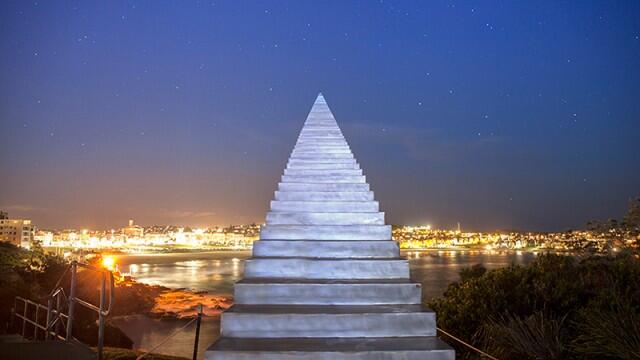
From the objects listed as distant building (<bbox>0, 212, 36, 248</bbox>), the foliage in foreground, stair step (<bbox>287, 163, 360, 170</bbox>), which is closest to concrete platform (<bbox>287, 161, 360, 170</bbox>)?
stair step (<bbox>287, 163, 360, 170</bbox>)

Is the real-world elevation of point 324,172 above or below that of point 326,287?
above

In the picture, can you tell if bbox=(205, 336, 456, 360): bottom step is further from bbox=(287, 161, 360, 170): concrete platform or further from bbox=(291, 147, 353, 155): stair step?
bbox=(291, 147, 353, 155): stair step

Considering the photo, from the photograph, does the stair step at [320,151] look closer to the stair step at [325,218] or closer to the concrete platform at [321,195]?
the concrete platform at [321,195]

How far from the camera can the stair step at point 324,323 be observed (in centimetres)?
510

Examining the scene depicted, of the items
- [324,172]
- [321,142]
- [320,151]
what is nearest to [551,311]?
[324,172]

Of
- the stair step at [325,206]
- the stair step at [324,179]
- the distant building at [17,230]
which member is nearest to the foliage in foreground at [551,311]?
the stair step at [325,206]

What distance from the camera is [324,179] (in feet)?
26.5

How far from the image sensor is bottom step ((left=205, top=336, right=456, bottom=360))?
15.3ft

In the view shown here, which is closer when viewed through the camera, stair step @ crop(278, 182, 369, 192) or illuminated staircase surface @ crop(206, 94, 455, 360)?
illuminated staircase surface @ crop(206, 94, 455, 360)

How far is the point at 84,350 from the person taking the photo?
542 centimetres

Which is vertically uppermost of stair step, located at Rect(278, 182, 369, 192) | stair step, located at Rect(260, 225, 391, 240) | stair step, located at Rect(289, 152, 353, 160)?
stair step, located at Rect(289, 152, 353, 160)

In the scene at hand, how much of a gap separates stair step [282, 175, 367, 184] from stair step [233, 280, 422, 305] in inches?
101

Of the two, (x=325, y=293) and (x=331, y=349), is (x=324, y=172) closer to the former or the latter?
(x=325, y=293)

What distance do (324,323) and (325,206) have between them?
255 cm
